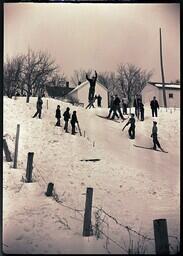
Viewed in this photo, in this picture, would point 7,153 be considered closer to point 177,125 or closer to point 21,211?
point 21,211

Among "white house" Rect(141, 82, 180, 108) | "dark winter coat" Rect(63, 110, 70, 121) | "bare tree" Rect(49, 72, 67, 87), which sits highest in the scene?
"bare tree" Rect(49, 72, 67, 87)

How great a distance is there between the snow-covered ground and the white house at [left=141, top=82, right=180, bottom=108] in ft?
0.17

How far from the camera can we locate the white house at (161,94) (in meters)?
2.03

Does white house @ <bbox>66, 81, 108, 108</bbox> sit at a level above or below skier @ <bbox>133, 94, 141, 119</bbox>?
above

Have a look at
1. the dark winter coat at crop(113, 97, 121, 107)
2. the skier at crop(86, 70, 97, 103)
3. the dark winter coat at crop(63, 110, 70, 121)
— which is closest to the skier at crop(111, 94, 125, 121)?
the dark winter coat at crop(113, 97, 121, 107)

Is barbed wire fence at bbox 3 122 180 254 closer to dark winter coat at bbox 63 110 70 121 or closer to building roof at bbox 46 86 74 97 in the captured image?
dark winter coat at bbox 63 110 70 121

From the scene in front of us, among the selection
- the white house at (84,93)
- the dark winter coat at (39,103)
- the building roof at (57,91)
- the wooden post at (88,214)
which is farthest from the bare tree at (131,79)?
the wooden post at (88,214)

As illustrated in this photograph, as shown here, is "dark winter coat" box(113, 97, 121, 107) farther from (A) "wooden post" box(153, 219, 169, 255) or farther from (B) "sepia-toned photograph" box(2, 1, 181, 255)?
(A) "wooden post" box(153, 219, 169, 255)

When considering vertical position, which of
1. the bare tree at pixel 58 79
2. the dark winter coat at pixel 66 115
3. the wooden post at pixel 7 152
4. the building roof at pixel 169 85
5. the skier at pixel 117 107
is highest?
the bare tree at pixel 58 79

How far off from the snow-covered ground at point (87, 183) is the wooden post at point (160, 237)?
3 cm

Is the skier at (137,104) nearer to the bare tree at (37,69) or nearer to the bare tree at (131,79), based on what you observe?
the bare tree at (131,79)

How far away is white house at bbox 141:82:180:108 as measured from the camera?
2.03 metres

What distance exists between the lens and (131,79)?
204cm

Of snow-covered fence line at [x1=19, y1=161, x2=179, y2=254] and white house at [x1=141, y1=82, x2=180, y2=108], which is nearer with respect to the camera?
snow-covered fence line at [x1=19, y1=161, x2=179, y2=254]
